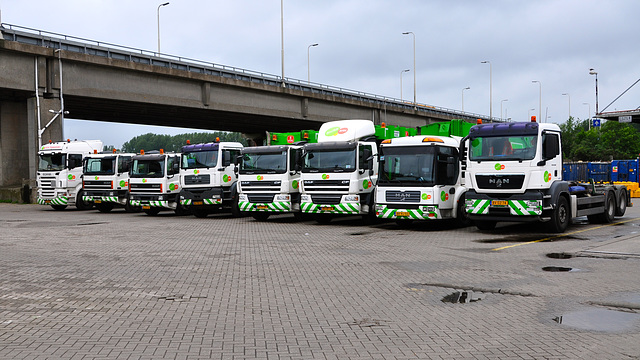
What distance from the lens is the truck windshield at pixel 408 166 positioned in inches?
671

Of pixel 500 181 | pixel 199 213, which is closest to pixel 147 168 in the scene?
pixel 199 213

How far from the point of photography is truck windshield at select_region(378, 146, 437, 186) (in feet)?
55.9

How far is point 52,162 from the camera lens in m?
29.2

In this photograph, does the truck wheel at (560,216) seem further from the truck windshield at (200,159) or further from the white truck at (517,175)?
the truck windshield at (200,159)

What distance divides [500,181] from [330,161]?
5.63 m

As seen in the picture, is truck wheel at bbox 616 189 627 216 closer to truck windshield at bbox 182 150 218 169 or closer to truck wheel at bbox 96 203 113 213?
truck windshield at bbox 182 150 218 169

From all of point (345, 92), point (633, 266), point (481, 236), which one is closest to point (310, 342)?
point (633, 266)

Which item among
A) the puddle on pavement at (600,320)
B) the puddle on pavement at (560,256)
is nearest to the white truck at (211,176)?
the puddle on pavement at (560,256)

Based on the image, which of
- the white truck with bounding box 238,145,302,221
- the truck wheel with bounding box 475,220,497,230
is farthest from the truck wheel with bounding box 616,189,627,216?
the white truck with bounding box 238,145,302,221

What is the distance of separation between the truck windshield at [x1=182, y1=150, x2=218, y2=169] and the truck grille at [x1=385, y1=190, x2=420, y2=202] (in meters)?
7.86

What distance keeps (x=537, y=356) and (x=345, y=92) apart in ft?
161

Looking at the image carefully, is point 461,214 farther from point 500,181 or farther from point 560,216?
point 560,216

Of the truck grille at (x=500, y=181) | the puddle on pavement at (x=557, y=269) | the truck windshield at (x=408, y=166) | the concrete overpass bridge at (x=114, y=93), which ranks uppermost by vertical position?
the concrete overpass bridge at (x=114, y=93)

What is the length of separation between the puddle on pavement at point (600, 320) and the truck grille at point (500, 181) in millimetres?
8537
